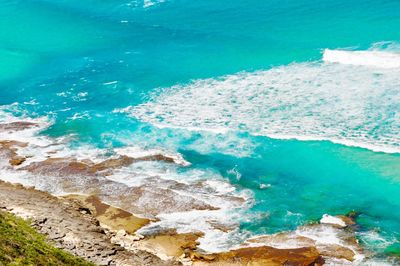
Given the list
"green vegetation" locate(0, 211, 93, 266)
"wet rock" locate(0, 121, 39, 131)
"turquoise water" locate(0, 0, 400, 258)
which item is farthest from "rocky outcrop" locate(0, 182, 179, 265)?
"wet rock" locate(0, 121, 39, 131)

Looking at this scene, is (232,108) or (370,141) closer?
(370,141)

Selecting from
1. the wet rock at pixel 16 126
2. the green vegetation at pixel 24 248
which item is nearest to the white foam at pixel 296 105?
the wet rock at pixel 16 126

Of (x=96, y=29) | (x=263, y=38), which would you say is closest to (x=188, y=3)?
(x=96, y=29)

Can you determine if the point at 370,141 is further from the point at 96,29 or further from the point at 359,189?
the point at 96,29

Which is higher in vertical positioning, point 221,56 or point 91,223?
point 221,56

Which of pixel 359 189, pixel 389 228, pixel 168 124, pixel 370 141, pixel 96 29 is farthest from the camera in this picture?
pixel 96 29

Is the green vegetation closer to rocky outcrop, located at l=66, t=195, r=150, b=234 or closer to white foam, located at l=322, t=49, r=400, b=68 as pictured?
rocky outcrop, located at l=66, t=195, r=150, b=234

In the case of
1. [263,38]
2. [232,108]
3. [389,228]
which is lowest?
[389,228]
